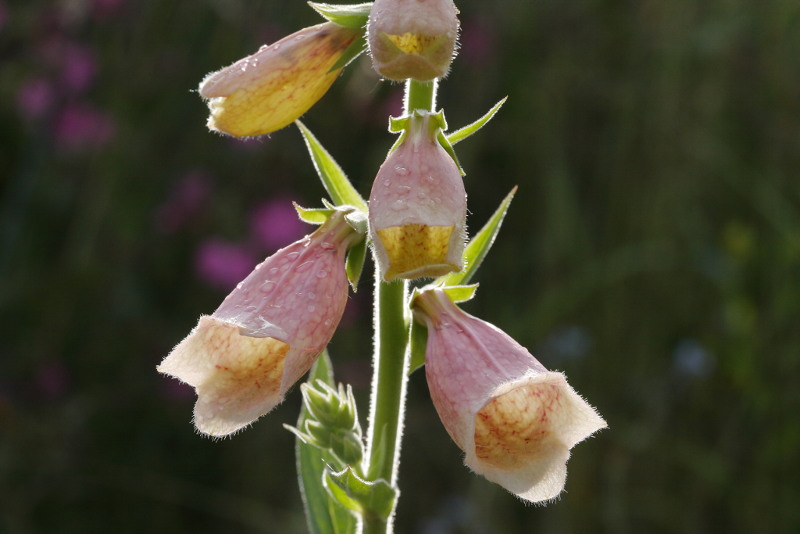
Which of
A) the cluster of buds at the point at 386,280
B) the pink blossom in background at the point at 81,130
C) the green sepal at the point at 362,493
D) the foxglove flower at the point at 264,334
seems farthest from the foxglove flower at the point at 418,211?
the pink blossom in background at the point at 81,130

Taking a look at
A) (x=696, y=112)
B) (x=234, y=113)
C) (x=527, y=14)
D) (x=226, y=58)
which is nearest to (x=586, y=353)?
A: (x=696, y=112)

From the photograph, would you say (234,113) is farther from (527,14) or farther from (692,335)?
(527,14)

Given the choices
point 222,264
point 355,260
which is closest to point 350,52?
point 355,260

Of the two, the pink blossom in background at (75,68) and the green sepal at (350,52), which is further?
the pink blossom in background at (75,68)

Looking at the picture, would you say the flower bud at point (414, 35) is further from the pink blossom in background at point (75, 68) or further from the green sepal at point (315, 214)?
the pink blossom in background at point (75, 68)

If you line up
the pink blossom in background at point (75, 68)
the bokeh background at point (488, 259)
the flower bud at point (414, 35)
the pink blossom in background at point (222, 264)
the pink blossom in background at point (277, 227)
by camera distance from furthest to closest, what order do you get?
the pink blossom in background at point (75, 68)
the pink blossom in background at point (277, 227)
the pink blossom in background at point (222, 264)
the bokeh background at point (488, 259)
the flower bud at point (414, 35)
